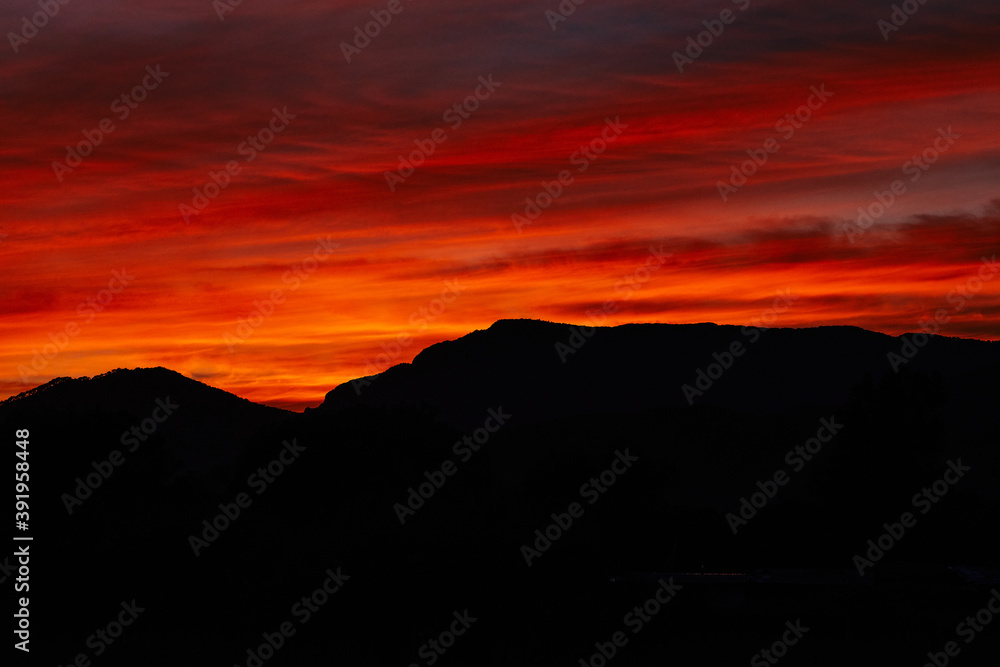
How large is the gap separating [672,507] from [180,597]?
51.7 m

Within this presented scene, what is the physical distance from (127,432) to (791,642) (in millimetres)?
51953

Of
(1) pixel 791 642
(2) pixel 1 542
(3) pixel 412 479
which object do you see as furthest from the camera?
(3) pixel 412 479

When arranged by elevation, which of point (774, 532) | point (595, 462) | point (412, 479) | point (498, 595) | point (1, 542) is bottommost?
point (595, 462)

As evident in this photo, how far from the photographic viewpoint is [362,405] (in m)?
78.1

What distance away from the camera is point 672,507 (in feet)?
268

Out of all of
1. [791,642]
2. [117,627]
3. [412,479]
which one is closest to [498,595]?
[791,642]

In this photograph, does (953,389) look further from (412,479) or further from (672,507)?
(412,479)

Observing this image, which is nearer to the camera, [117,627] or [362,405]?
[117,627]

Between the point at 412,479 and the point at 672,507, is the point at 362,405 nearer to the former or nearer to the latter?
the point at 412,479

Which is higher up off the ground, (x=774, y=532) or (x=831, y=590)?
(x=831, y=590)

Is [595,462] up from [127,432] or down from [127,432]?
down

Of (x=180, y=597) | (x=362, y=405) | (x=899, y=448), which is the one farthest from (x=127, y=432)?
(x=899, y=448)

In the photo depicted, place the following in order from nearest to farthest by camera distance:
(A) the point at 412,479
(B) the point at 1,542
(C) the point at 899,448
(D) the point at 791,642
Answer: (D) the point at 791,642 < (B) the point at 1,542 < (A) the point at 412,479 < (C) the point at 899,448

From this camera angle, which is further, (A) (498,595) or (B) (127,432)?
(B) (127,432)
